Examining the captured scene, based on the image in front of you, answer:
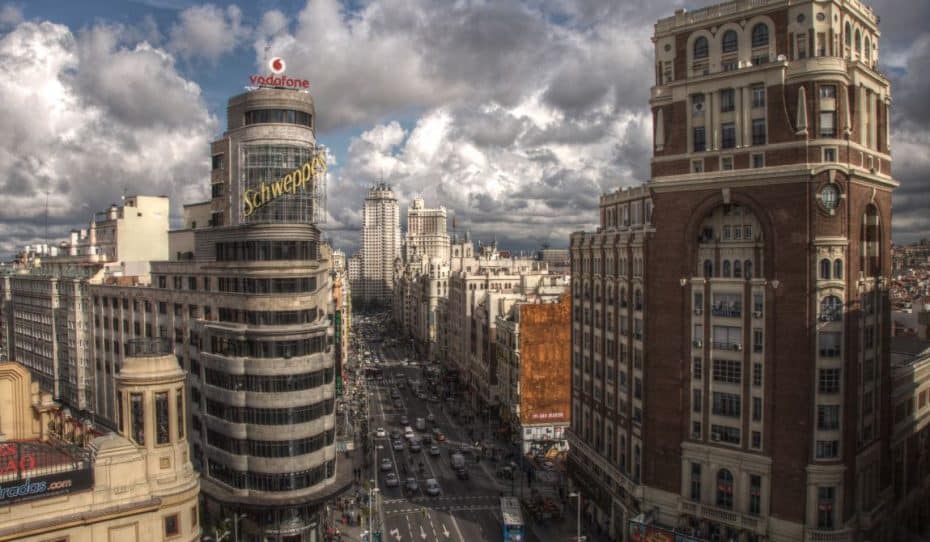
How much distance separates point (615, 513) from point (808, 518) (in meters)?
21.2

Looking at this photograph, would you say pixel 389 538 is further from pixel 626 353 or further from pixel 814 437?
pixel 814 437

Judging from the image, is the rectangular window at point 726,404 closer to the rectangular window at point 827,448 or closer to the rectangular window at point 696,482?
the rectangular window at point 696,482

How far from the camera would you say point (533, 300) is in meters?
135

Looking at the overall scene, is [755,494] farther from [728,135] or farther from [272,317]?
[272,317]

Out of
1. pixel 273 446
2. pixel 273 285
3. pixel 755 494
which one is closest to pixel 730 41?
pixel 755 494

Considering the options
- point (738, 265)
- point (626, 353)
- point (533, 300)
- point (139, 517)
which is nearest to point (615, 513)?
point (626, 353)

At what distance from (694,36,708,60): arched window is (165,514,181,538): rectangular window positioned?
197 feet

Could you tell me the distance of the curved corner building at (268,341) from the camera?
69.1m

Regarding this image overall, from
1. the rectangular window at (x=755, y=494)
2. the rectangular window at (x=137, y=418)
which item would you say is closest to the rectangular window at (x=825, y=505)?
the rectangular window at (x=755, y=494)

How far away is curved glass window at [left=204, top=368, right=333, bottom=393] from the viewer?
6906 cm

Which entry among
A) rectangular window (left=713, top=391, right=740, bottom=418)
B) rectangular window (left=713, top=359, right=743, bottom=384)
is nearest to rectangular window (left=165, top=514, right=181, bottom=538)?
rectangular window (left=713, top=391, right=740, bottom=418)

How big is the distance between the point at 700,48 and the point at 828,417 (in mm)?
35877

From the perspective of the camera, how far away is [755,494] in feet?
202

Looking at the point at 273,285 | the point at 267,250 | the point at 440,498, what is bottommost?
the point at 440,498
